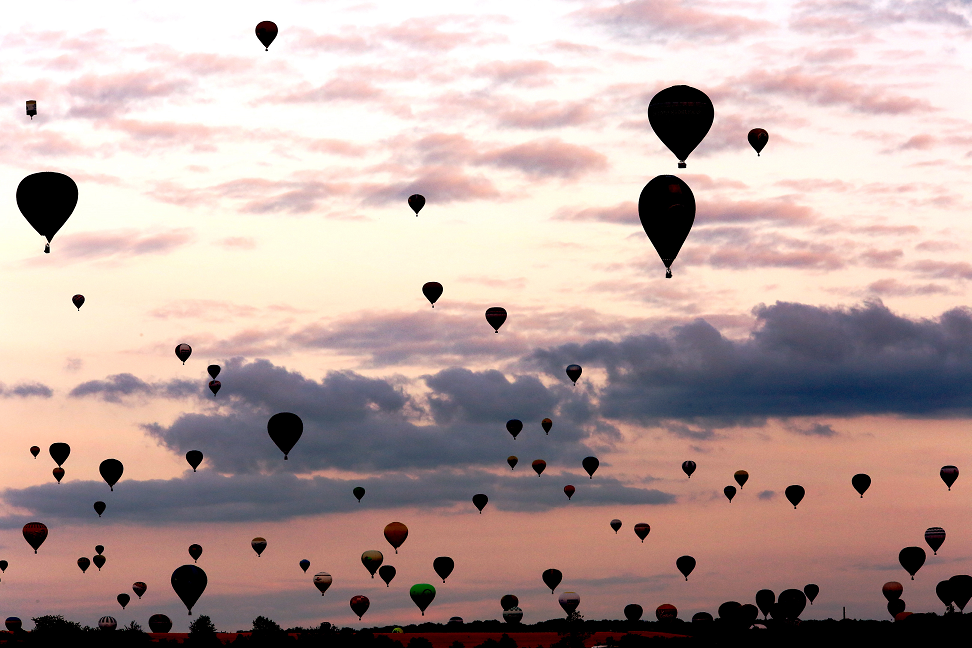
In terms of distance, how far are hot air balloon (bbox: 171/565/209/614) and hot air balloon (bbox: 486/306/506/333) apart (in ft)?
91.2

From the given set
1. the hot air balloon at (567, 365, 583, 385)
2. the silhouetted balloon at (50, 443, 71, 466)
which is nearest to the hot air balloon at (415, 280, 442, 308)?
the hot air balloon at (567, 365, 583, 385)

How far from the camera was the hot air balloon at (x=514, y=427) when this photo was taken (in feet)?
416

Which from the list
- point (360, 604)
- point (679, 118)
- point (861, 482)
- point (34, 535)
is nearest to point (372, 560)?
point (360, 604)

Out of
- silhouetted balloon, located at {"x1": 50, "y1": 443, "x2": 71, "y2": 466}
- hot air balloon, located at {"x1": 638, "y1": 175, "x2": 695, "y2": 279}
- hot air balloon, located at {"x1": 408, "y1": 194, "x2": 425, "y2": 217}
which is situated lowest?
hot air balloon, located at {"x1": 638, "y1": 175, "x2": 695, "y2": 279}

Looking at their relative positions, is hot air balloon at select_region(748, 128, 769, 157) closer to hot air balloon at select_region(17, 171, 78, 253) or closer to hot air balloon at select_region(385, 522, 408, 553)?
hot air balloon at select_region(385, 522, 408, 553)

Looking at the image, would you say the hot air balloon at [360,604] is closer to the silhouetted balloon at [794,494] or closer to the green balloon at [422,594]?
the green balloon at [422,594]

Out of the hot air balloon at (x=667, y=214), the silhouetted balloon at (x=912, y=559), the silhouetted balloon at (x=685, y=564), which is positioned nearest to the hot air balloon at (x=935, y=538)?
the silhouetted balloon at (x=912, y=559)

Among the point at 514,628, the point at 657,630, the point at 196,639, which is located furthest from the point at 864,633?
the point at 196,639

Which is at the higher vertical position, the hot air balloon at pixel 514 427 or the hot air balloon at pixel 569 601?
the hot air balloon at pixel 514 427

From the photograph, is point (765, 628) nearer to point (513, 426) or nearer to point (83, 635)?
point (513, 426)

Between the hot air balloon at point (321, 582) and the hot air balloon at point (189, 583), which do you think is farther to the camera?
the hot air balloon at point (321, 582)

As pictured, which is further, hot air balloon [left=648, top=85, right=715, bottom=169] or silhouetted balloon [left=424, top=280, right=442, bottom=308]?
silhouetted balloon [left=424, top=280, right=442, bottom=308]

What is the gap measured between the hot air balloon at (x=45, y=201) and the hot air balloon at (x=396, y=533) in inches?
1561

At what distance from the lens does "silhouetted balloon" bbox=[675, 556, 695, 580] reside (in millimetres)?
122812
